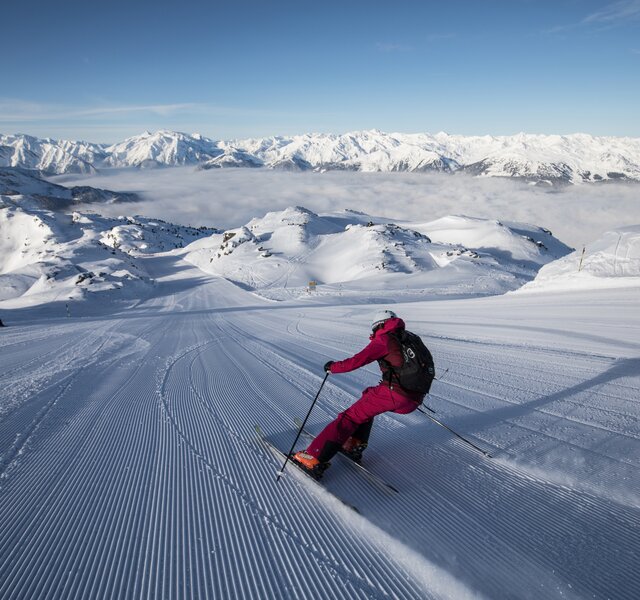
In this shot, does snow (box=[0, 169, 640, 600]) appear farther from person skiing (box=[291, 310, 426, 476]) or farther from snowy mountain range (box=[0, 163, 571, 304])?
snowy mountain range (box=[0, 163, 571, 304])

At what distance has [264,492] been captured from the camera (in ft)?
13.1

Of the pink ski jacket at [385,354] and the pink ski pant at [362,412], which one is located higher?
the pink ski jacket at [385,354]

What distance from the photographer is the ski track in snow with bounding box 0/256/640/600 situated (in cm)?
293

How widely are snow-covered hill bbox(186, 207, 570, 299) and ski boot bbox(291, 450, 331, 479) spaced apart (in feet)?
104

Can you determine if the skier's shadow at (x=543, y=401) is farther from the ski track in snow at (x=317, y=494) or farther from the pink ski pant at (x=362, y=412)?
the pink ski pant at (x=362, y=412)

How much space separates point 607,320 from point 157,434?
487 inches

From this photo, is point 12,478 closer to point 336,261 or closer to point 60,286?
point 60,286

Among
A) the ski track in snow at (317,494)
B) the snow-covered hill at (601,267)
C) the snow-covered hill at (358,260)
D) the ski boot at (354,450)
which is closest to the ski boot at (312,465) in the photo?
the ski track in snow at (317,494)

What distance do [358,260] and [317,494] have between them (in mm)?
59539

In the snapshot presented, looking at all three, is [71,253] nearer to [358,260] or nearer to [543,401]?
[358,260]

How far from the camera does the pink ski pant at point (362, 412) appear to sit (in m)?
4.05

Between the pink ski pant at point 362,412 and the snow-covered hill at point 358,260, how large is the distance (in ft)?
104

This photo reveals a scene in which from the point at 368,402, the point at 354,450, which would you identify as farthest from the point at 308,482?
the point at 368,402

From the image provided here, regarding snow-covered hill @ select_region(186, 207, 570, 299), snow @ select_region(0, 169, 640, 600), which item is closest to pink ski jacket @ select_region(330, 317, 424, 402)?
snow @ select_region(0, 169, 640, 600)
